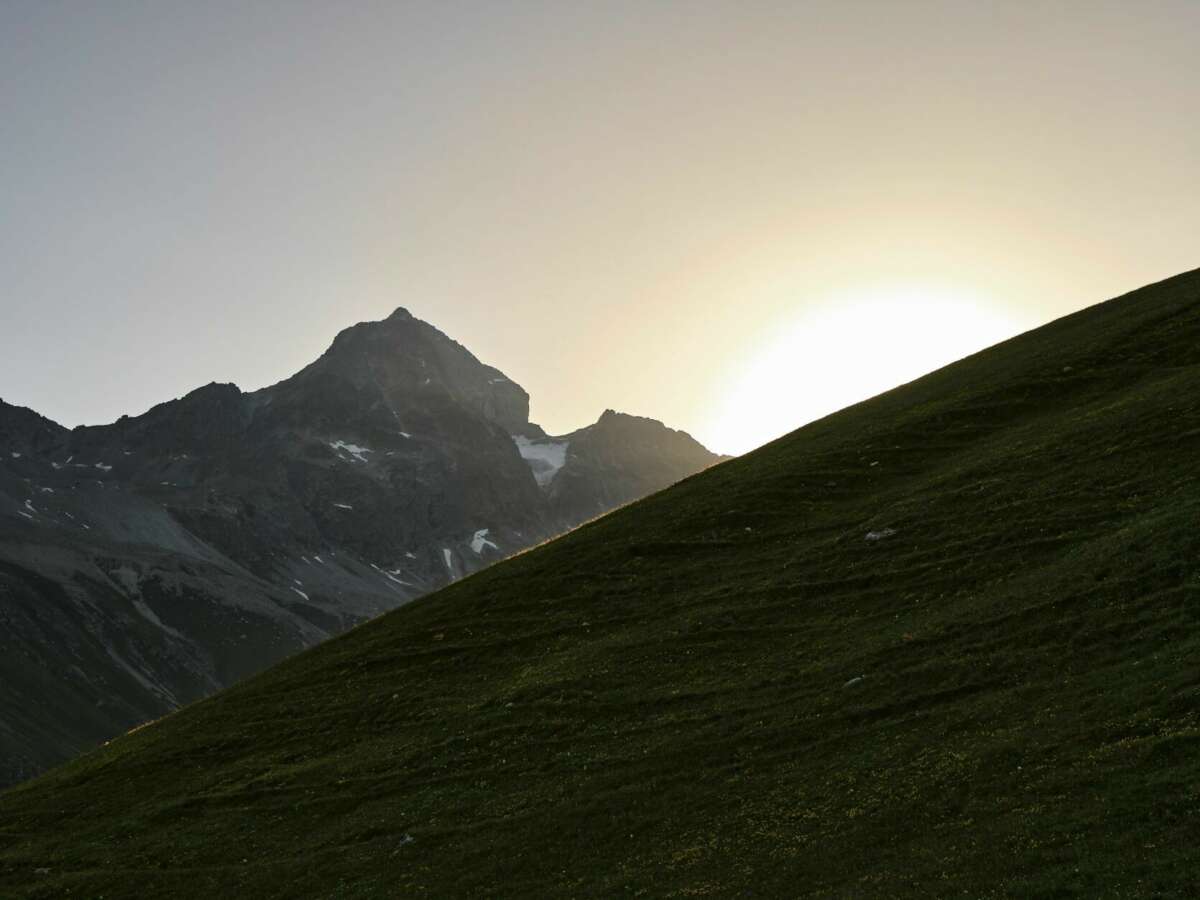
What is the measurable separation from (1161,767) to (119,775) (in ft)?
190

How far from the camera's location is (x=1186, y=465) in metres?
51.4

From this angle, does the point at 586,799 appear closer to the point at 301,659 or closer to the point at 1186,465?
the point at 1186,465

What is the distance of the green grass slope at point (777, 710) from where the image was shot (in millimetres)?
29906

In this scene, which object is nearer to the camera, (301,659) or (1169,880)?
(1169,880)

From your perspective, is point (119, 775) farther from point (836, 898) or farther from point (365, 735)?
point (836, 898)

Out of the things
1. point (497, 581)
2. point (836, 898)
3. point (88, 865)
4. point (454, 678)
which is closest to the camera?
point (836, 898)

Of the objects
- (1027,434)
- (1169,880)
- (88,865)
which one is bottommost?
(1169,880)

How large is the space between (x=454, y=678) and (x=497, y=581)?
15968mm

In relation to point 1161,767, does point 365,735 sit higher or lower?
higher

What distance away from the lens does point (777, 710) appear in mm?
42250

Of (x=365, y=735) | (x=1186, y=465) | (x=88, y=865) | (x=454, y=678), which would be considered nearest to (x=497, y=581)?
(x=454, y=678)

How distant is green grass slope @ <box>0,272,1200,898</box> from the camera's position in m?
29.9

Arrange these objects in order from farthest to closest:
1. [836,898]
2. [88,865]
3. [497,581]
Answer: [497,581] → [88,865] → [836,898]

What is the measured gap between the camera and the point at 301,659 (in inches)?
3142
